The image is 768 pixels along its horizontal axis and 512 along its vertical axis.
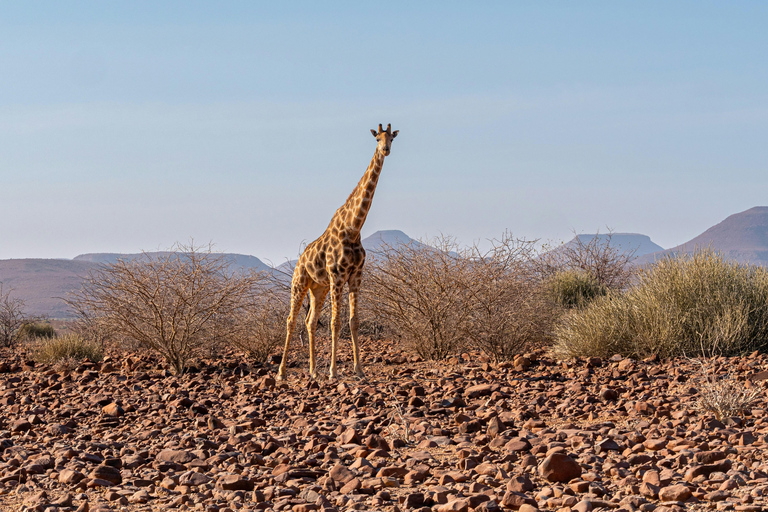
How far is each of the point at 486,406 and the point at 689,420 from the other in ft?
6.74

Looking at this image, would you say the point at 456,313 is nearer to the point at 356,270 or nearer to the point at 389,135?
the point at 356,270

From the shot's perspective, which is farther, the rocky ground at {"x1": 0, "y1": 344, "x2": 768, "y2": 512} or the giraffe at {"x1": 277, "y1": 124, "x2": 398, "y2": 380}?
the giraffe at {"x1": 277, "y1": 124, "x2": 398, "y2": 380}

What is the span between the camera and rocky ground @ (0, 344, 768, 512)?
470 cm

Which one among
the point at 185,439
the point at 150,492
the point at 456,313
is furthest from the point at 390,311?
the point at 150,492

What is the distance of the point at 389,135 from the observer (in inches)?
406

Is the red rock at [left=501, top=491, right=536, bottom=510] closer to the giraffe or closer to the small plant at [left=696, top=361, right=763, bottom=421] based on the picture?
the small plant at [left=696, top=361, right=763, bottom=421]

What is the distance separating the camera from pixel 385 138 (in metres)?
10.2

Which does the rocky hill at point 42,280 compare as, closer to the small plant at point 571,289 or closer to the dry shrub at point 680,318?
the small plant at point 571,289

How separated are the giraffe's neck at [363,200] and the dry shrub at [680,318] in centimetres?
413

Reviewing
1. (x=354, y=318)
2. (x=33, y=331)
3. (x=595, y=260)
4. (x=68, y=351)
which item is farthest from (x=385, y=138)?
(x=33, y=331)

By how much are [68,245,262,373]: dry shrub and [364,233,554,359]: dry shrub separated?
2630 millimetres

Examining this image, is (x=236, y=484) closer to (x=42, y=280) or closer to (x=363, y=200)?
(x=363, y=200)

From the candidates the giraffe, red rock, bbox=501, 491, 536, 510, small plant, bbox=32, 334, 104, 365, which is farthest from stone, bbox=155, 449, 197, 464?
small plant, bbox=32, 334, 104, 365

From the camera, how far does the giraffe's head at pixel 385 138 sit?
33.4 ft
